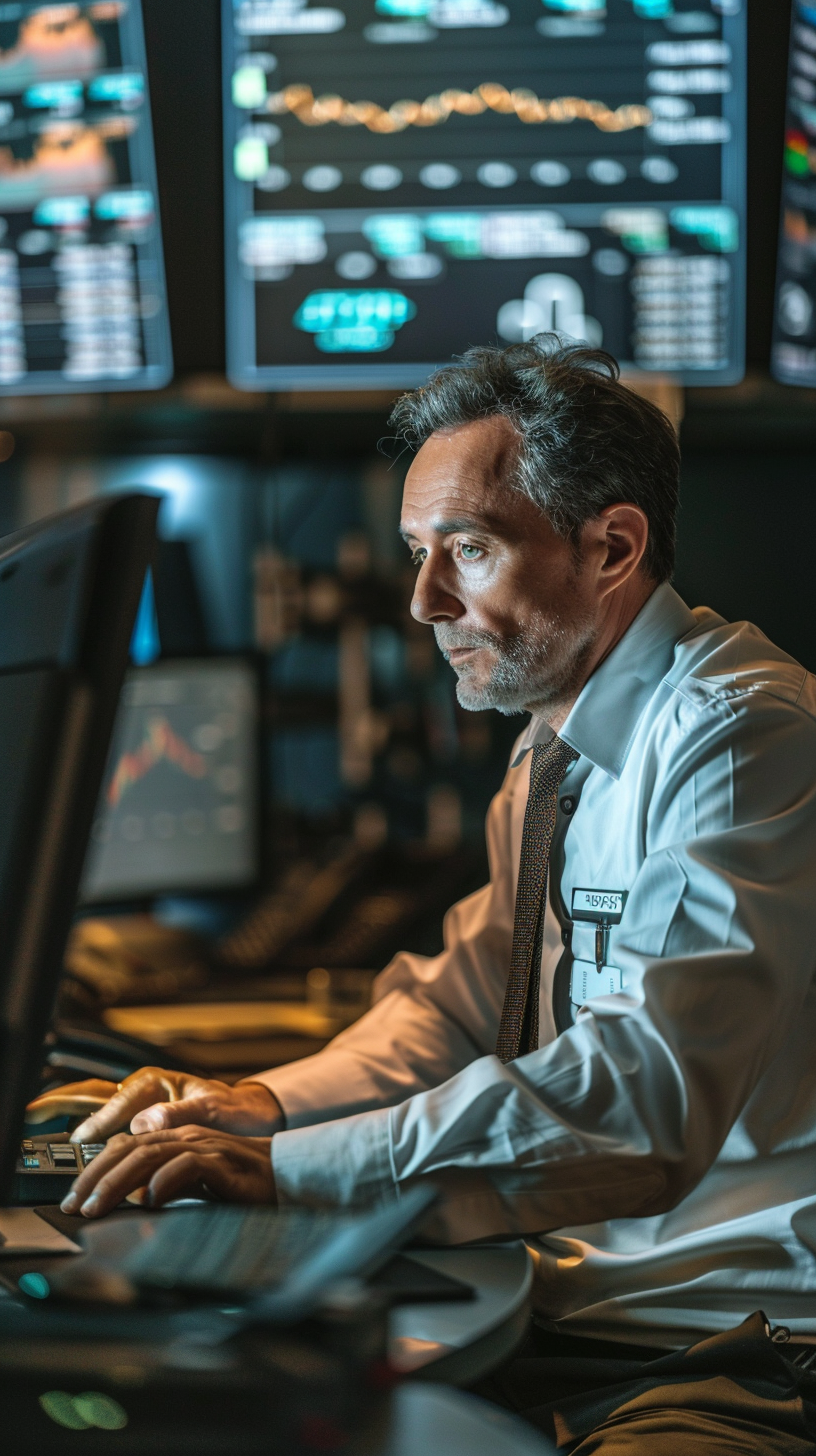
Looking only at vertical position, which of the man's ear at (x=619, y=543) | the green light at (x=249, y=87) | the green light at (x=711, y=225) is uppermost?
the green light at (x=249, y=87)

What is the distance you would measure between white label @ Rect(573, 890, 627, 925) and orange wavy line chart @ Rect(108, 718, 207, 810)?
1.43m

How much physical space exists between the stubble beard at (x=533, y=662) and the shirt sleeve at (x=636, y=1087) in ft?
0.99

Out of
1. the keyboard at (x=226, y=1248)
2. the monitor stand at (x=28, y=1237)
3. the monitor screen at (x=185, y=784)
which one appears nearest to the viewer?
the keyboard at (x=226, y=1248)

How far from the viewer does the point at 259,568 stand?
297 centimetres

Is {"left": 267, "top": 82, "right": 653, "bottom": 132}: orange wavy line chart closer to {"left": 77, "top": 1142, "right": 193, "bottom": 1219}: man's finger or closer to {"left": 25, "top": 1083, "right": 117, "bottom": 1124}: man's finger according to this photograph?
{"left": 25, "top": 1083, "right": 117, "bottom": 1124}: man's finger

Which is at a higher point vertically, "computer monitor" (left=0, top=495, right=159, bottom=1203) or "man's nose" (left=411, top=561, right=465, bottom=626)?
"computer monitor" (left=0, top=495, right=159, bottom=1203)

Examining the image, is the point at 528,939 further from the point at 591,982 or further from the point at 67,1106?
the point at 67,1106

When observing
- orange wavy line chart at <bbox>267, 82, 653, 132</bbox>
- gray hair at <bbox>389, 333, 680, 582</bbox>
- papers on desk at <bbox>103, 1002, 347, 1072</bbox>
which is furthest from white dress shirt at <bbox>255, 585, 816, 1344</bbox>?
orange wavy line chart at <bbox>267, 82, 653, 132</bbox>

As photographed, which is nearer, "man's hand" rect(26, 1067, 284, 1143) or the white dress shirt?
the white dress shirt

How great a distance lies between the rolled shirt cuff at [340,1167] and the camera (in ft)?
3.07

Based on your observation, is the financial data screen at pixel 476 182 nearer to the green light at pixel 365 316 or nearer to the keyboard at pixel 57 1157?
the green light at pixel 365 316

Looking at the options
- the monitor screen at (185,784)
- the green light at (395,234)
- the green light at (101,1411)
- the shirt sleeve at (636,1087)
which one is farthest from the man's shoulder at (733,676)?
the monitor screen at (185,784)

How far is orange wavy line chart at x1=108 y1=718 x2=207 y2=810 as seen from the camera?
8.16 feet

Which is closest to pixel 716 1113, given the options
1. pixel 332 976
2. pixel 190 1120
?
pixel 190 1120
